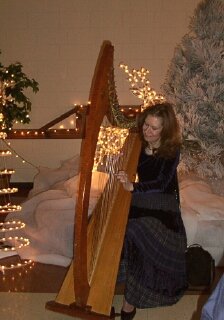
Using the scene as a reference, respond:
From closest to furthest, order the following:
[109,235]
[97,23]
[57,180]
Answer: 1. [109,235]
2. [57,180]
3. [97,23]

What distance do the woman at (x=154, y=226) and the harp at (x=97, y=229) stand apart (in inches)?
3.5

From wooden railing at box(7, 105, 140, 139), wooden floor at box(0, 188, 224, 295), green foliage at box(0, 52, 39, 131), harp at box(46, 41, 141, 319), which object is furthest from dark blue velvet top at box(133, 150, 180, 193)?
wooden railing at box(7, 105, 140, 139)

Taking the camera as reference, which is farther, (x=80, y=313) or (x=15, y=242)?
(x=15, y=242)

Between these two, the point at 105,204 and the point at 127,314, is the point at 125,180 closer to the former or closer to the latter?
the point at 105,204

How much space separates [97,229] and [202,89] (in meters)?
1.78

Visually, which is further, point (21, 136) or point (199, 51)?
point (21, 136)

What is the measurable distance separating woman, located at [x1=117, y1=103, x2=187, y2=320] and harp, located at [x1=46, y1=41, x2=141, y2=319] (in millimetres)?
89

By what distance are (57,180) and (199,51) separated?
1940 millimetres

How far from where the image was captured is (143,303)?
8.98ft

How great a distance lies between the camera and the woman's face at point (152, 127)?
2832 millimetres

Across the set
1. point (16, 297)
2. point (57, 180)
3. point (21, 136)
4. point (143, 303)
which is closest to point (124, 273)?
point (143, 303)

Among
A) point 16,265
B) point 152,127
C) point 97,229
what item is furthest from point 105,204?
point 16,265

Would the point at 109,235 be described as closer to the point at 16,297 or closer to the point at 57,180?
the point at 16,297

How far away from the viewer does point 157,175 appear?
2844 mm
